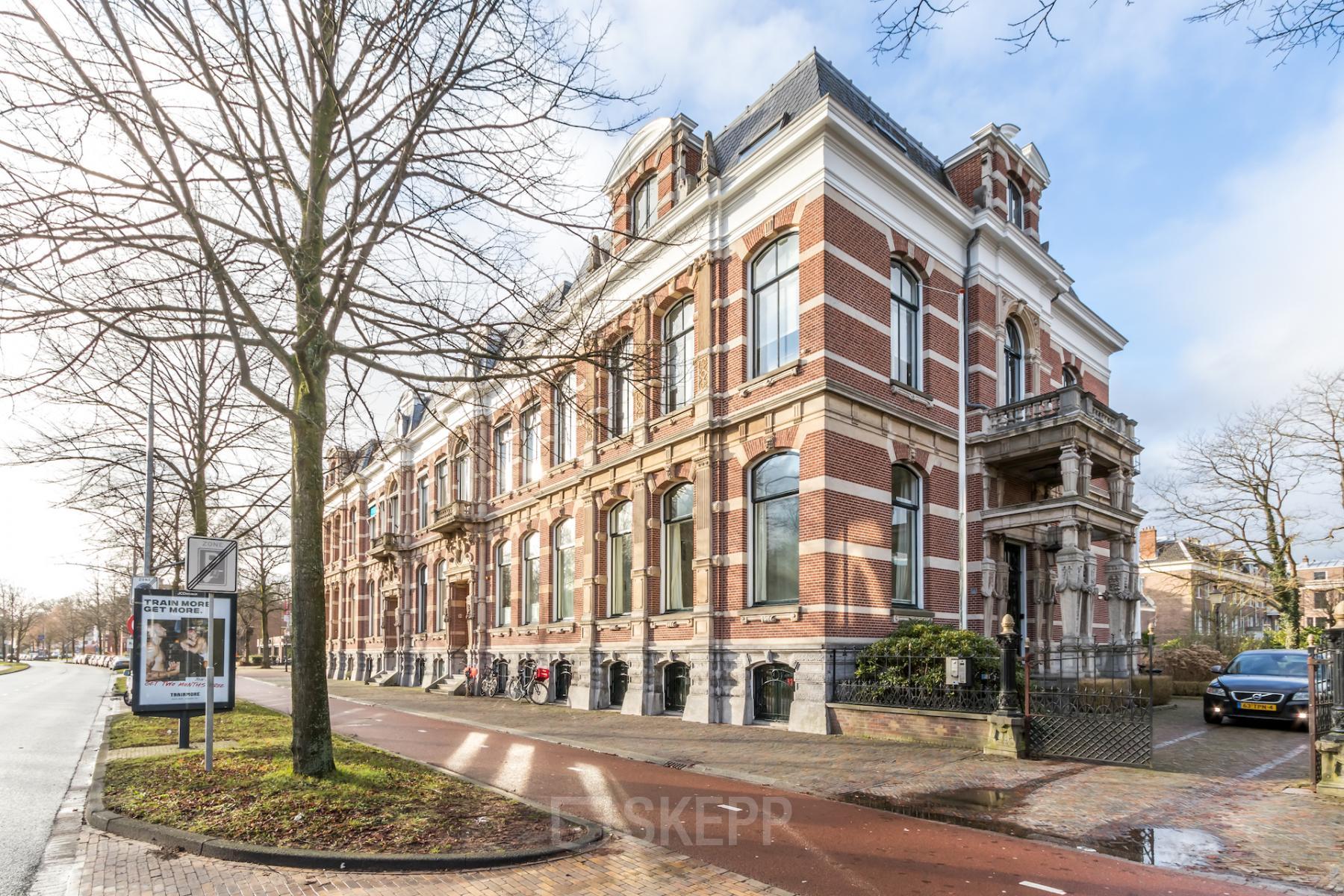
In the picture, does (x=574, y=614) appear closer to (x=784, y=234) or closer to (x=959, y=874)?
(x=784, y=234)

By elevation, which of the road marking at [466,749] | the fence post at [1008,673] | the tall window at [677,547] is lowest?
the road marking at [466,749]

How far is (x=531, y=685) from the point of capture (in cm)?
2195

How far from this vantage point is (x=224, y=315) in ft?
24.5

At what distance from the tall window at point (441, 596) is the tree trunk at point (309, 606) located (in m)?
22.4

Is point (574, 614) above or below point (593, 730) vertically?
above

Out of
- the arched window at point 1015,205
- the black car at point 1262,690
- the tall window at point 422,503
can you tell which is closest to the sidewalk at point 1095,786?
the black car at point 1262,690

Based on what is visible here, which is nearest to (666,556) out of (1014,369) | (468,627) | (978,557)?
(978,557)

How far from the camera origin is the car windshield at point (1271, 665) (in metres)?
15.3

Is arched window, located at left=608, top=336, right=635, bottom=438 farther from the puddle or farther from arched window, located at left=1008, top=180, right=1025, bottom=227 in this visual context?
the puddle

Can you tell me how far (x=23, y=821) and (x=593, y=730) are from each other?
28.1 feet

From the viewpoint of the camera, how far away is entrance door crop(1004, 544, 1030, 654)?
1914 centimetres

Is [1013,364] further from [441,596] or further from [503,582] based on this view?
[441,596]

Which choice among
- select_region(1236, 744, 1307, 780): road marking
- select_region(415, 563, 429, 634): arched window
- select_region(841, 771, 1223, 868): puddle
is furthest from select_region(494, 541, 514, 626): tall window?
select_region(1236, 744, 1307, 780): road marking

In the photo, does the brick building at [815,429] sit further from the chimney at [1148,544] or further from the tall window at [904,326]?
the chimney at [1148,544]
